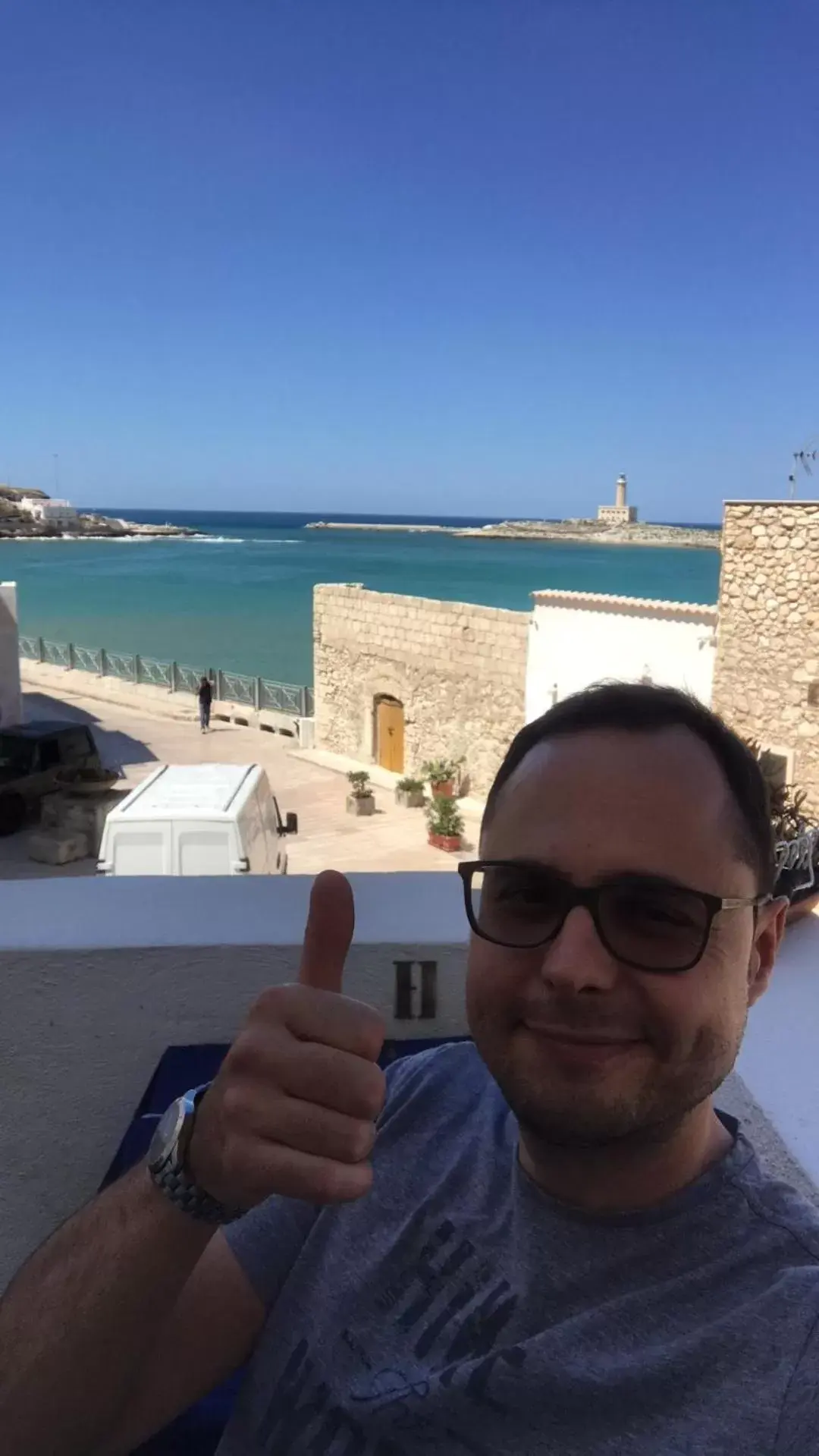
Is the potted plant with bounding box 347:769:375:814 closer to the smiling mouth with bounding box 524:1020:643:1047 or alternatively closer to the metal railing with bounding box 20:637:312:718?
the metal railing with bounding box 20:637:312:718

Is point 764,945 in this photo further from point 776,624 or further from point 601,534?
point 601,534

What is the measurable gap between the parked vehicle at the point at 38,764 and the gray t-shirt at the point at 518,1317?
10.5 meters

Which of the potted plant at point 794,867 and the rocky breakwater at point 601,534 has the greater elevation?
the rocky breakwater at point 601,534

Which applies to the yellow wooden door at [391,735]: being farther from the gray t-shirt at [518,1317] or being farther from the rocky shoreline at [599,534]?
the rocky shoreline at [599,534]

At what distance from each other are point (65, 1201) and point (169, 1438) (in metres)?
0.79

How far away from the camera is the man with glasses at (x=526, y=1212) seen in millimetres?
821

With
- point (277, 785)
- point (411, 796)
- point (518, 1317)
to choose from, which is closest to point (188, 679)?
point (277, 785)

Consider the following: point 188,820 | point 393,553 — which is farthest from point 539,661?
point 393,553

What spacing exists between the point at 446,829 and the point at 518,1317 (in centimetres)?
1045

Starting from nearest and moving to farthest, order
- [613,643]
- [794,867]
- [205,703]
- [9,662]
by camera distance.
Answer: [794,867] → [613,643] → [9,662] → [205,703]

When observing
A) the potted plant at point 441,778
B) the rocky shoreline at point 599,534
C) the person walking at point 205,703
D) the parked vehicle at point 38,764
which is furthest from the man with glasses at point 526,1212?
the rocky shoreline at point 599,534

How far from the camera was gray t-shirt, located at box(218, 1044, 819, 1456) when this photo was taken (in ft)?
2.70

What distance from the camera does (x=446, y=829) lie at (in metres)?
11.4

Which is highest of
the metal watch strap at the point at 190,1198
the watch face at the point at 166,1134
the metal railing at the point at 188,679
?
the watch face at the point at 166,1134
